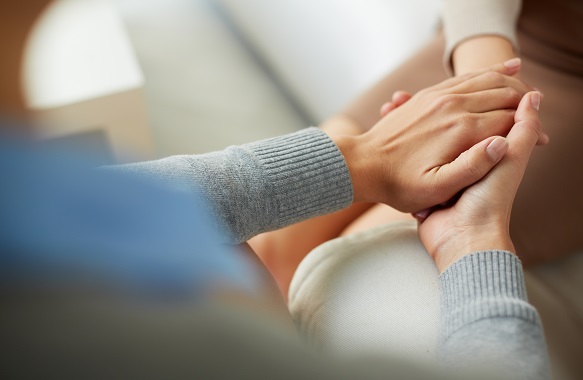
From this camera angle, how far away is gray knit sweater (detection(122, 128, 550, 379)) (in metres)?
0.52

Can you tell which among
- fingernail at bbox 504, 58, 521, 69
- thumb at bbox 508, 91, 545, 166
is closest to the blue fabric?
thumb at bbox 508, 91, 545, 166

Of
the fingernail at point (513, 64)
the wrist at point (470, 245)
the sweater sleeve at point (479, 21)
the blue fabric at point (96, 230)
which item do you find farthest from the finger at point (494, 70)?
the blue fabric at point (96, 230)

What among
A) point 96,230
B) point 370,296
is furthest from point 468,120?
point 96,230

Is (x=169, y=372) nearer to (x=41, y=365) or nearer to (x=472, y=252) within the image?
(x=41, y=365)

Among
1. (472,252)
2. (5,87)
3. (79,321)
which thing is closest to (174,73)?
(5,87)

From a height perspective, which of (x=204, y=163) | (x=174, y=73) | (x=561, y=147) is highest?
(x=204, y=163)

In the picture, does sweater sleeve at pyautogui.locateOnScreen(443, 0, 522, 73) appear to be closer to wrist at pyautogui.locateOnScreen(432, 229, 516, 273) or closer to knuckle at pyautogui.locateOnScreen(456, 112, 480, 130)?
knuckle at pyautogui.locateOnScreen(456, 112, 480, 130)

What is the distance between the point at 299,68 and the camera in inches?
50.2

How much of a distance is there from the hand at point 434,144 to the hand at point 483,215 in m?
0.01

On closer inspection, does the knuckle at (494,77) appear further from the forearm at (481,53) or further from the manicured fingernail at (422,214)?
the manicured fingernail at (422,214)

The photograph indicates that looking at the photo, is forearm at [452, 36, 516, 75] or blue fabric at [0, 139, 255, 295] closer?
blue fabric at [0, 139, 255, 295]

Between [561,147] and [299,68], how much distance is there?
57 centimetres

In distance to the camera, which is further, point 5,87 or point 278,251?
point 5,87

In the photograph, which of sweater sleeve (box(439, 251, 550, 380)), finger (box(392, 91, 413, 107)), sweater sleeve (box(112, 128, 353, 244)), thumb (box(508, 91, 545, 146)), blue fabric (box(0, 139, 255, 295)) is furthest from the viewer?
finger (box(392, 91, 413, 107))
